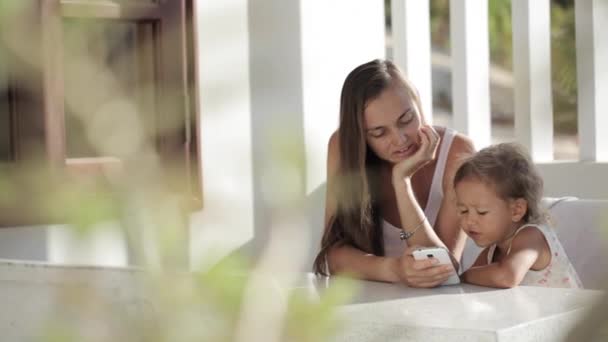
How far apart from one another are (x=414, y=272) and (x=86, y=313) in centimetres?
171

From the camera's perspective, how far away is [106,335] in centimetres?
50

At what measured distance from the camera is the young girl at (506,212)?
255cm

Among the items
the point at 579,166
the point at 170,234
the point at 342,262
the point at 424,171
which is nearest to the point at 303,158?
the point at 170,234

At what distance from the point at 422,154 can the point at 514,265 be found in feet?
1.82

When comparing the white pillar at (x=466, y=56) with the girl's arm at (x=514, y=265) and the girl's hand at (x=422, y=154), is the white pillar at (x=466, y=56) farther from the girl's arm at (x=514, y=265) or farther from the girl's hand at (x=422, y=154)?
the girl's arm at (x=514, y=265)

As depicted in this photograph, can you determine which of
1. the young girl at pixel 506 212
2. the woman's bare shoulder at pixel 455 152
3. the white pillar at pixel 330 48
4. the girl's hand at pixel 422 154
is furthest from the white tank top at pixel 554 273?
the white pillar at pixel 330 48

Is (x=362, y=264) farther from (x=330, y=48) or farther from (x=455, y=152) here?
(x=330, y=48)

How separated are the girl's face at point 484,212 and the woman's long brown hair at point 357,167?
28 centimetres

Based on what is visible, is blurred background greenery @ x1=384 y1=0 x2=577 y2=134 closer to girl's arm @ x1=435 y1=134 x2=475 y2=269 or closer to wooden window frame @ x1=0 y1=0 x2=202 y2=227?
wooden window frame @ x1=0 y1=0 x2=202 y2=227

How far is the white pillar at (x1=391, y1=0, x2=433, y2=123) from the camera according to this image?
4082mm

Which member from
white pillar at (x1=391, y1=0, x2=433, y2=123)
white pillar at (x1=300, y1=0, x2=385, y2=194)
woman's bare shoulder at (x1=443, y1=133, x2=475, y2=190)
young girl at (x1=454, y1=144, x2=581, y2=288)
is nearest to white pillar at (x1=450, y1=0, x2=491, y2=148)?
white pillar at (x1=391, y1=0, x2=433, y2=123)

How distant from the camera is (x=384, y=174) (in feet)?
9.95

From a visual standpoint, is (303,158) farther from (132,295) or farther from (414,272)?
(414,272)

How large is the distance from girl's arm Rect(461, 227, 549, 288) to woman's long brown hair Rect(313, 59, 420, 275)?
0.44 metres
